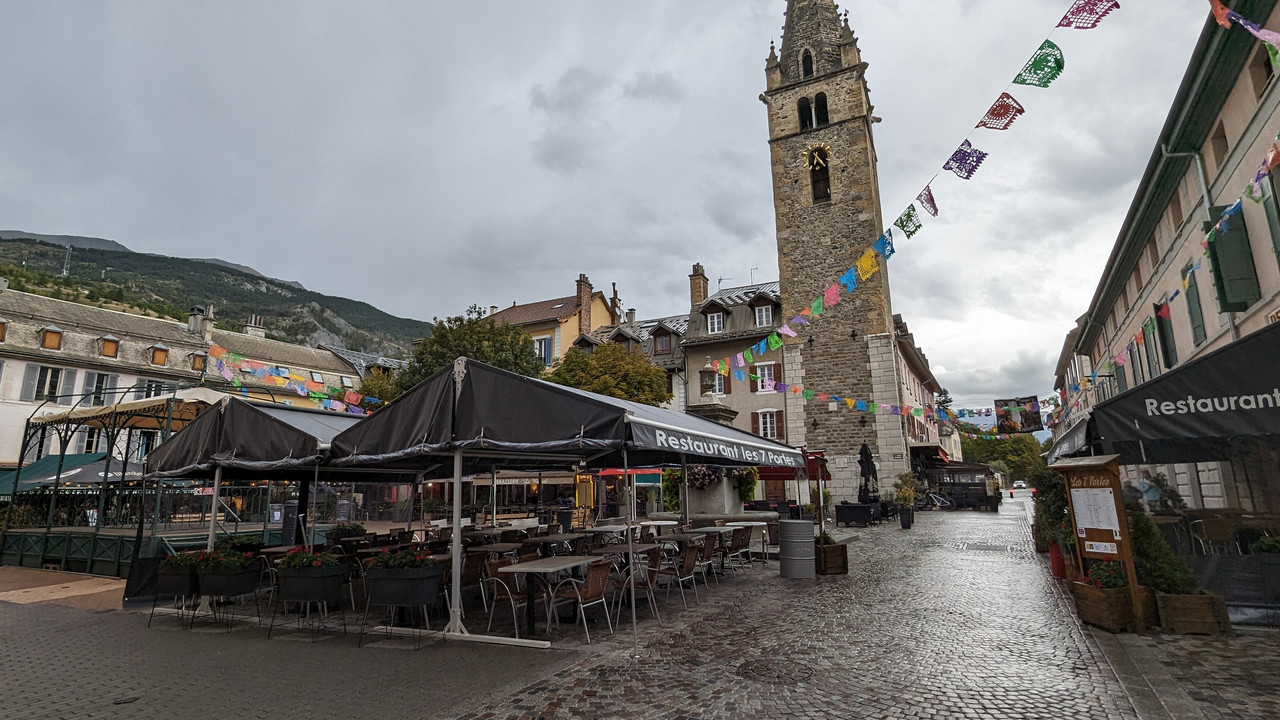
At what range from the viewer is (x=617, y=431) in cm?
597

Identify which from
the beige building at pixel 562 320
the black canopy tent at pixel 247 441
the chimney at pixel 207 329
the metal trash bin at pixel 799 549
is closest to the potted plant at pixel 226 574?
the black canopy tent at pixel 247 441

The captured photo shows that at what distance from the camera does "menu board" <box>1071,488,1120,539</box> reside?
257 inches

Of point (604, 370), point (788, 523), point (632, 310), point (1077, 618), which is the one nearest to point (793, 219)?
point (604, 370)

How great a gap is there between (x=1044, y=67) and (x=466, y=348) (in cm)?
2152

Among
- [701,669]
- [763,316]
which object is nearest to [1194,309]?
[701,669]

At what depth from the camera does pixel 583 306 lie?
123 feet

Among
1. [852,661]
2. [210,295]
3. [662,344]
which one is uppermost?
[210,295]

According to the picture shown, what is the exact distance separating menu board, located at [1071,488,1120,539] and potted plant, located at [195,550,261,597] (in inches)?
381

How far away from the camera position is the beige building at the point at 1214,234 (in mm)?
8789

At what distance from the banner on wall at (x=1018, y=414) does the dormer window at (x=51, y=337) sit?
41.7m

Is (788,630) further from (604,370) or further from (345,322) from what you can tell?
(345,322)

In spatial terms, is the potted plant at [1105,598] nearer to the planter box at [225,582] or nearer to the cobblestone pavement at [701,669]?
the cobblestone pavement at [701,669]

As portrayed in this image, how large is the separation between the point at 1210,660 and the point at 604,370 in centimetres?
2261

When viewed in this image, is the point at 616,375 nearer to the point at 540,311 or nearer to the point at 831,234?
the point at 831,234
